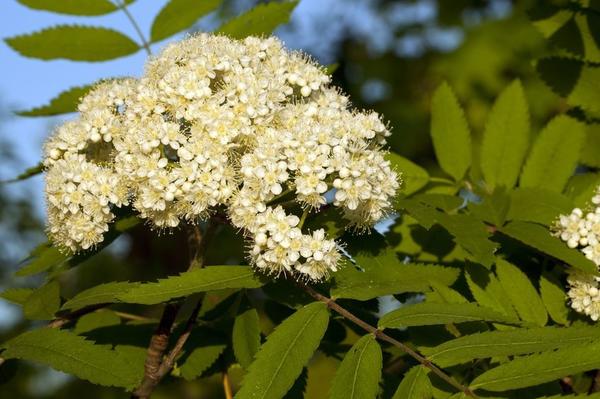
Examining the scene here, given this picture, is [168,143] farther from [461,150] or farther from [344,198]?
[461,150]

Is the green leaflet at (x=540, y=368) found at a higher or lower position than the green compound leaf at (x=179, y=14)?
lower

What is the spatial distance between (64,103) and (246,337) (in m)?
1.18

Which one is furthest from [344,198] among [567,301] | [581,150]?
[581,150]

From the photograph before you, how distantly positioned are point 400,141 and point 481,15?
1993 mm

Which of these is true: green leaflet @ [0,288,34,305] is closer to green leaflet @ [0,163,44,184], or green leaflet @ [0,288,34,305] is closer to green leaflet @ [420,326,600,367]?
green leaflet @ [0,163,44,184]

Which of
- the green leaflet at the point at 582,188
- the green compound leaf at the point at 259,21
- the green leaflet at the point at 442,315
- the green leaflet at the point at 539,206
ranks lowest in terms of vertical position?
the green leaflet at the point at 442,315

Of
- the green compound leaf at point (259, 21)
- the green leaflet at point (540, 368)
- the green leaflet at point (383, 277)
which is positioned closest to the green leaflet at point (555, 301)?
the green leaflet at point (383, 277)

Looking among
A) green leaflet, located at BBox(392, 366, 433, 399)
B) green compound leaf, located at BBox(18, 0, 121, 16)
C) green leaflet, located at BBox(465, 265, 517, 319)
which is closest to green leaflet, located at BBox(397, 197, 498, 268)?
green leaflet, located at BBox(465, 265, 517, 319)

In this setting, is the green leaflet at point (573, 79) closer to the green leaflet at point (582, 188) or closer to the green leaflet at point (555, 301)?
the green leaflet at point (582, 188)

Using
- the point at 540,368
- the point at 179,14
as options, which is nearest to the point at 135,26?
the point at 179,14

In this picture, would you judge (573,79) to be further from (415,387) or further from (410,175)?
(415,387)

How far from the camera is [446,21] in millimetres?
7047

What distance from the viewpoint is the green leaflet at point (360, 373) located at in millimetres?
1774

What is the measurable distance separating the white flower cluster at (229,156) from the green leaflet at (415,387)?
32 cm
